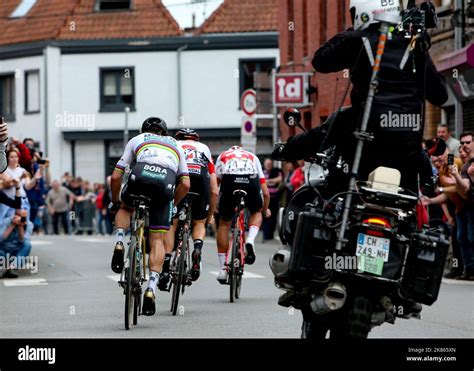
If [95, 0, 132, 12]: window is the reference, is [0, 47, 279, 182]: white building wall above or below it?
below

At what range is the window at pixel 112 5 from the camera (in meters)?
58.4

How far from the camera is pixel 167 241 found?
13.8 meters

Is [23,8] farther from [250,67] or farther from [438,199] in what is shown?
[438,199]

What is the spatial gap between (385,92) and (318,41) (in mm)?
31460

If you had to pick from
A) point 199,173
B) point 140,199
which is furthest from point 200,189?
point 140,199

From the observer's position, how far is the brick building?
30.5 m

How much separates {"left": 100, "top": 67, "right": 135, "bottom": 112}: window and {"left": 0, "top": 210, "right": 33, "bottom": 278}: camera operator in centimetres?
3460

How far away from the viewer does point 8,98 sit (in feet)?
192

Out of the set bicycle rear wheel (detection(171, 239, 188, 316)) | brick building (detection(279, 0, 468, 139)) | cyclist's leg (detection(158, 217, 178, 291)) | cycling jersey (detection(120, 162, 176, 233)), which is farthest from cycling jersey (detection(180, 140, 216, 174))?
brick building (detection(279, 0, 468, 139))

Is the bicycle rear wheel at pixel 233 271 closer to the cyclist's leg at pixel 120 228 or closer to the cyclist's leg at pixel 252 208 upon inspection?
the cyclist's leg at pixel 252 208

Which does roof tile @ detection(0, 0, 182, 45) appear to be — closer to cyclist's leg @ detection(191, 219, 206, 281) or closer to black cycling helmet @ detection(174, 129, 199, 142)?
black cycling helmet @ detection(174, 129, 199, 142)

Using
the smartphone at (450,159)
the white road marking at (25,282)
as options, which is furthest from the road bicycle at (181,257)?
the white road marking at (25,282)
